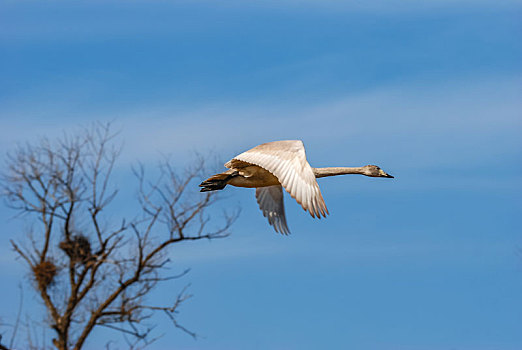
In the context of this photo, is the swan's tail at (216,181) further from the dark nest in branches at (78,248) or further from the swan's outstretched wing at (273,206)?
the dark nest in branches at (78,248)

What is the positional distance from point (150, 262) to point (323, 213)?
11.0m

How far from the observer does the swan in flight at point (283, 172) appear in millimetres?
7887

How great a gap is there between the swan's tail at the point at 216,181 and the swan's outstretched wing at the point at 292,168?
46 cm

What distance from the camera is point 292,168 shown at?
27.2ft

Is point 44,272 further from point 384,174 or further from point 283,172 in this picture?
point 283,172

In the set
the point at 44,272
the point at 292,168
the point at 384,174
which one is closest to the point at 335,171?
the point at 384,174

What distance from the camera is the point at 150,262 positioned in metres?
18.0

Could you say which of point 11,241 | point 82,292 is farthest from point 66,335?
point 11,241

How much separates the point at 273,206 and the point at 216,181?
Answer: 8.71ft

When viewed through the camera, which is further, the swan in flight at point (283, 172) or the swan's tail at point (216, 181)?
the swan's tail at point (216, 181)

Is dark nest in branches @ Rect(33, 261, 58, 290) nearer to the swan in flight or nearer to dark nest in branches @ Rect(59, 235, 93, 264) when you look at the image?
dark nest in branches @ Rect(59, 235, 93, 264)

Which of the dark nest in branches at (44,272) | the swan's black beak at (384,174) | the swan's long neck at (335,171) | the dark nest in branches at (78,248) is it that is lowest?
the dark nest in branches at (44,272)

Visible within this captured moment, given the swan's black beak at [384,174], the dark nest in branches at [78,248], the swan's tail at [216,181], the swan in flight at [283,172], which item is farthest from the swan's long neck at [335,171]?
the dark nest in branches at [78,248]

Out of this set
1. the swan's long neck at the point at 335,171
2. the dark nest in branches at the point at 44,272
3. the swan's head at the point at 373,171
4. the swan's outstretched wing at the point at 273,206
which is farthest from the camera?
the dark nest in branches at the point at 44,272
